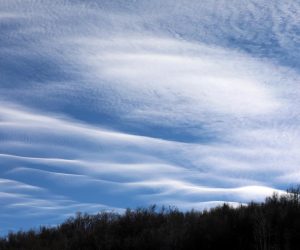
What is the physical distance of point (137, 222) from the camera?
17047 millimetres

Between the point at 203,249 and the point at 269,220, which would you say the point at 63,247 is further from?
the point at 269,220

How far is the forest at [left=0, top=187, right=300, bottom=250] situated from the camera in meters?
13.3

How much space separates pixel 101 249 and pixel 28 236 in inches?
182

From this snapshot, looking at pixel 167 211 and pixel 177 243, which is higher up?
pixel 167 211

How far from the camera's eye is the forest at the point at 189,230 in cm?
1334

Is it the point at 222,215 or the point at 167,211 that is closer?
the point at 222,215

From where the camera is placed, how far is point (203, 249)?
14.0 meters

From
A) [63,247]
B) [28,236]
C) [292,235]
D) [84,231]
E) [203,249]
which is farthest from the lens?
[28,236]

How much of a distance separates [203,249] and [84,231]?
540 centimetres

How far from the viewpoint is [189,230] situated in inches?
575

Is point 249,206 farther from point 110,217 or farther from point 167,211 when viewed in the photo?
point 110,217

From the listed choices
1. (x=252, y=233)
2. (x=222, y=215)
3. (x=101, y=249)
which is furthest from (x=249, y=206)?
(x=101, y=249)

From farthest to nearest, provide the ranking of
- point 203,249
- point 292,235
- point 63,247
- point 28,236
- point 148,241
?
point 28,236 → point 63,247 → point 148,241 → point 203,249 → point 292,235

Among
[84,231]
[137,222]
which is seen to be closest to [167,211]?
[137,222]
